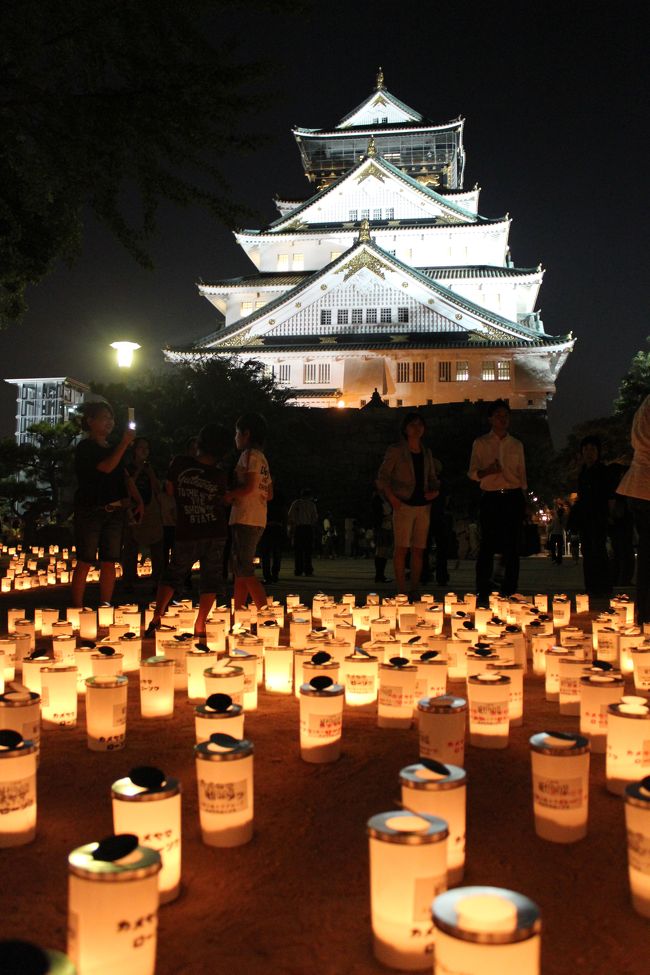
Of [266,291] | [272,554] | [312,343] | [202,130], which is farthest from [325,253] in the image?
[202,130]

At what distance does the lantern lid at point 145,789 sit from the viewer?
6.01 ft

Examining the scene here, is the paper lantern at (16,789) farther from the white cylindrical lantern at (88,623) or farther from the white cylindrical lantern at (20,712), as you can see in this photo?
the white cylindrical lantern at (88,623)

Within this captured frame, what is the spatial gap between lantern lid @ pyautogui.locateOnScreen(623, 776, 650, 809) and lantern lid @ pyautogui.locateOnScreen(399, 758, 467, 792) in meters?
0.37

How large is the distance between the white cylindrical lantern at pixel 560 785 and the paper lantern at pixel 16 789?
4.42 ft

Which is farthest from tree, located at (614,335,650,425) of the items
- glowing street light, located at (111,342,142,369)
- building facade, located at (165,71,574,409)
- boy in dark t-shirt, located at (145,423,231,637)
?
boy in dark t-shirt, located at (145,423,231,637)

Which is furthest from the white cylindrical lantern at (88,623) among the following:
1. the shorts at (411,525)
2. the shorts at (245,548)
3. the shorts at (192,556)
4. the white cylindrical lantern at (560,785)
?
the white cylindrical lantern at (560,785)

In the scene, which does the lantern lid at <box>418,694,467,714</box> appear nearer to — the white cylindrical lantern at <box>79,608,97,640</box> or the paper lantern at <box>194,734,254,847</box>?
the paper lantern at <box>194,734,254,847</box>

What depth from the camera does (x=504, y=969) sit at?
127cm

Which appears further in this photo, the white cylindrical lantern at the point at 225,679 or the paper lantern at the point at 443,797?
the white cylindrical lantern at the point at 225,679

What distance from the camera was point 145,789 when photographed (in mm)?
1855

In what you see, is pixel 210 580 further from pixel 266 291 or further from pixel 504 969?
pixel 266 291

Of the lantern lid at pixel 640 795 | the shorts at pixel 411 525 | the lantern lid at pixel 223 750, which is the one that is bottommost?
the lantern lid at pixel 640 795

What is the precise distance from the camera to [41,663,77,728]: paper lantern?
326 cm

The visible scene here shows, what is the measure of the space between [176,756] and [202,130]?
4.90 m
